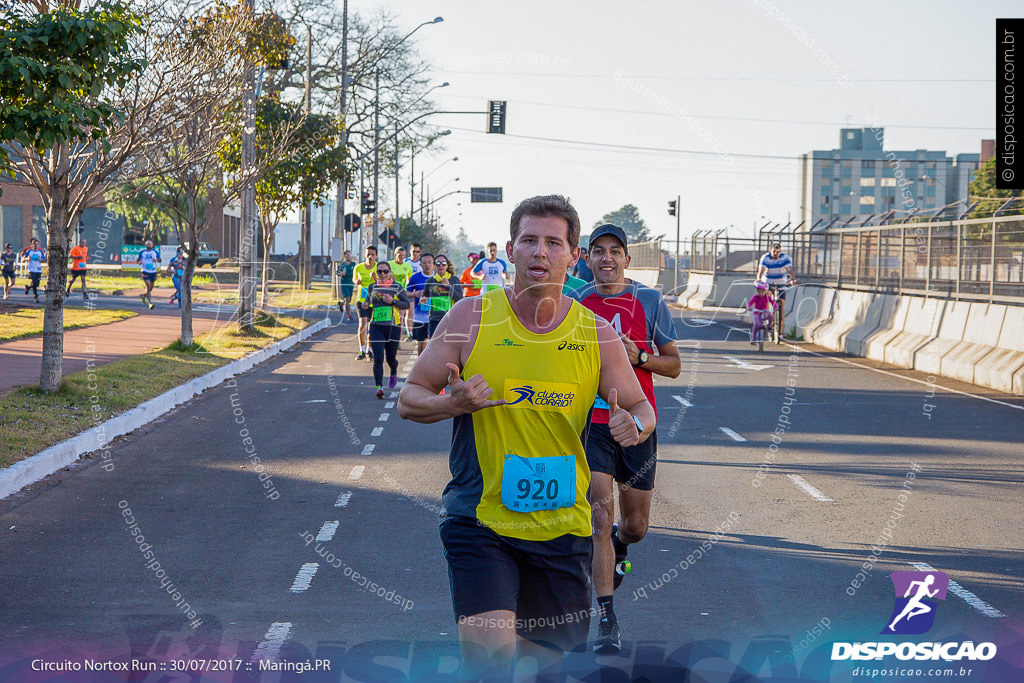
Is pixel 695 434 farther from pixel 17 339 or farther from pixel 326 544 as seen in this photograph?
pixel 17 339

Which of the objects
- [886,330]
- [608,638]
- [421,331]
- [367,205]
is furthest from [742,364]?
[367,205]

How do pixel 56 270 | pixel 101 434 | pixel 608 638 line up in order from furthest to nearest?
pixel 56 270
pixel 101 434
pixel 608 638

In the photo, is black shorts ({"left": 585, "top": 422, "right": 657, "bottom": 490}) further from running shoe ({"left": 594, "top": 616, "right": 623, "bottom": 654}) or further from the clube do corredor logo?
the clube do corredor logo

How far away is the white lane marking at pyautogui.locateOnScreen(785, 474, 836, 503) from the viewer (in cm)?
896

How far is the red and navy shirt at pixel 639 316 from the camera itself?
6055 millimetres

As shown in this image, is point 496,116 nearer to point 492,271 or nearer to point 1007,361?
point 492,271

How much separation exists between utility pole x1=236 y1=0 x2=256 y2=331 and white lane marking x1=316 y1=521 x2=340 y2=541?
45.1ft

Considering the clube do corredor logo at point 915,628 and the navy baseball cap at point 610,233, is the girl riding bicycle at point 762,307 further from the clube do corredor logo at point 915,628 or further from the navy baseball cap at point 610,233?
the navy baseball cap at point 610,233

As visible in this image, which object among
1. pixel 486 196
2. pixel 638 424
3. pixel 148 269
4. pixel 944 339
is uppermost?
pixel 486 196

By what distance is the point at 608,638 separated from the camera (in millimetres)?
5309

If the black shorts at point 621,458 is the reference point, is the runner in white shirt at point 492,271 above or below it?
above

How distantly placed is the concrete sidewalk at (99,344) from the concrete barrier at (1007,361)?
42.8 feet

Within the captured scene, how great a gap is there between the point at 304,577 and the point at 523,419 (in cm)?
334

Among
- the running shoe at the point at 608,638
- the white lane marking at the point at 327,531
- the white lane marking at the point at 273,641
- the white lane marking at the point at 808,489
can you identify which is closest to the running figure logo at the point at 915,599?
the running shoe at the point at 608,638
